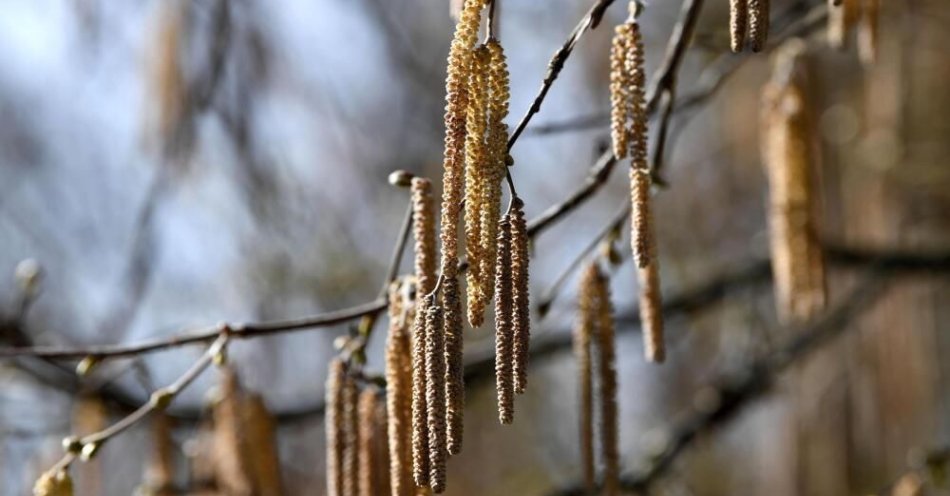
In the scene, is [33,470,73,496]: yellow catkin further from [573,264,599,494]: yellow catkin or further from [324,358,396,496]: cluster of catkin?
[573,264,599,494]: yellow catkin

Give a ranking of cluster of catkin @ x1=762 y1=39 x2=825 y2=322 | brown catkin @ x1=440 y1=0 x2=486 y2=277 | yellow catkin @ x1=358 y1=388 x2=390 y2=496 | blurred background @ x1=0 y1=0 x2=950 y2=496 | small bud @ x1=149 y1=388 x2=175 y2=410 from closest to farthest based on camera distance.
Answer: brown catkin @ x1=440 y1=0 x2=486 y2=277 < yellow catkin @ x1=358 y1=388 x2=390 y2=496 < small bud @ x1=149 y1=388 x2=175 y2=410 < cluster of catkin @ x1=762 y1=39 x2=825 y2=322 < blurred background @ x1=0 y1=0 x2=950 y2=496

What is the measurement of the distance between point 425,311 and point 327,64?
308cm

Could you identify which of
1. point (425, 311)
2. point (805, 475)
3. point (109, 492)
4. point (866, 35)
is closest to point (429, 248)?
point (425, 311)

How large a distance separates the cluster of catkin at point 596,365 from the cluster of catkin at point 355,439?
8.2 inches

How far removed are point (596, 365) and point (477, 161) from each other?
1.43 feet

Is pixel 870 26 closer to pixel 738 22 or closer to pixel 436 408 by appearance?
pixel 738 22

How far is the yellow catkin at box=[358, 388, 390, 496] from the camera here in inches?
47.3

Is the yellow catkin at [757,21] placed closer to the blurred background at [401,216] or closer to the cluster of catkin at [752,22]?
the cluster of catkin at [752,22]

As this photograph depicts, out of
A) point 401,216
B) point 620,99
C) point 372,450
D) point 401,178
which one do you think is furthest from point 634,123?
point 401,216

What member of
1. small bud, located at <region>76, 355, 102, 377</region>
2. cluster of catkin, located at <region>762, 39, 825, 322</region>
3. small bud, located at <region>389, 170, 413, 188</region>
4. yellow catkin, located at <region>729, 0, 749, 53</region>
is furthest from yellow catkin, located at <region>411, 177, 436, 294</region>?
cluster of catkin, located at <region>762, 39, 825, 322</region>

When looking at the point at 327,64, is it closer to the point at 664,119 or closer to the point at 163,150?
the point at 163,150

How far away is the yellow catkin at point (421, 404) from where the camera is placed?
3.23 feet

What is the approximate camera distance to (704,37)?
1760 millimetres

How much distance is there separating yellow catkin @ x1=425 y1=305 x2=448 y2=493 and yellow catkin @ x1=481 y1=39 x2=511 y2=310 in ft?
A: 0.18
